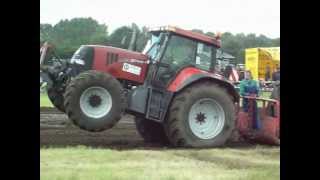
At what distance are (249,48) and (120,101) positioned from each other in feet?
4.50

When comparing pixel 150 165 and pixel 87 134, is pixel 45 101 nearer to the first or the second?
pixel 87 134

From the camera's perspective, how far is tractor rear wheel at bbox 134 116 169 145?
19.6 ft

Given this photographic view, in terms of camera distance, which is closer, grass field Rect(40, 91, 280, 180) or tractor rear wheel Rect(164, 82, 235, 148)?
grass field Rect(40, 91, 280, 180)

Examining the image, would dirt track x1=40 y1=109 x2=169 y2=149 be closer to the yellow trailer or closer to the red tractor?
the red tractor

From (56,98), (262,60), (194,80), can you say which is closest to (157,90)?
(194,80)

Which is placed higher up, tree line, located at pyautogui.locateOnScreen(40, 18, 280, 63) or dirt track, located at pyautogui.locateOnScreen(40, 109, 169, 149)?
tree line, located at pyautogui.locateOnScreen(40, 18, 280, 63)

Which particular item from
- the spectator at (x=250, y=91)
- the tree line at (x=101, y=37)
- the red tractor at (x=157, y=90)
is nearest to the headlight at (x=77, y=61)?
the red tractor at (x=157, y=90)

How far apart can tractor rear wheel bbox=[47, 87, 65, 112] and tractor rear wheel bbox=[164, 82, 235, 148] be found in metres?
1.04

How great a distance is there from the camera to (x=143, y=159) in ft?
17.7

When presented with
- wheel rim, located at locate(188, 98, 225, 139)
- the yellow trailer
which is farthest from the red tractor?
the yellow trailer

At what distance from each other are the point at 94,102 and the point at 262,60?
1.70m

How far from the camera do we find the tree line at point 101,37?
5.25 m
